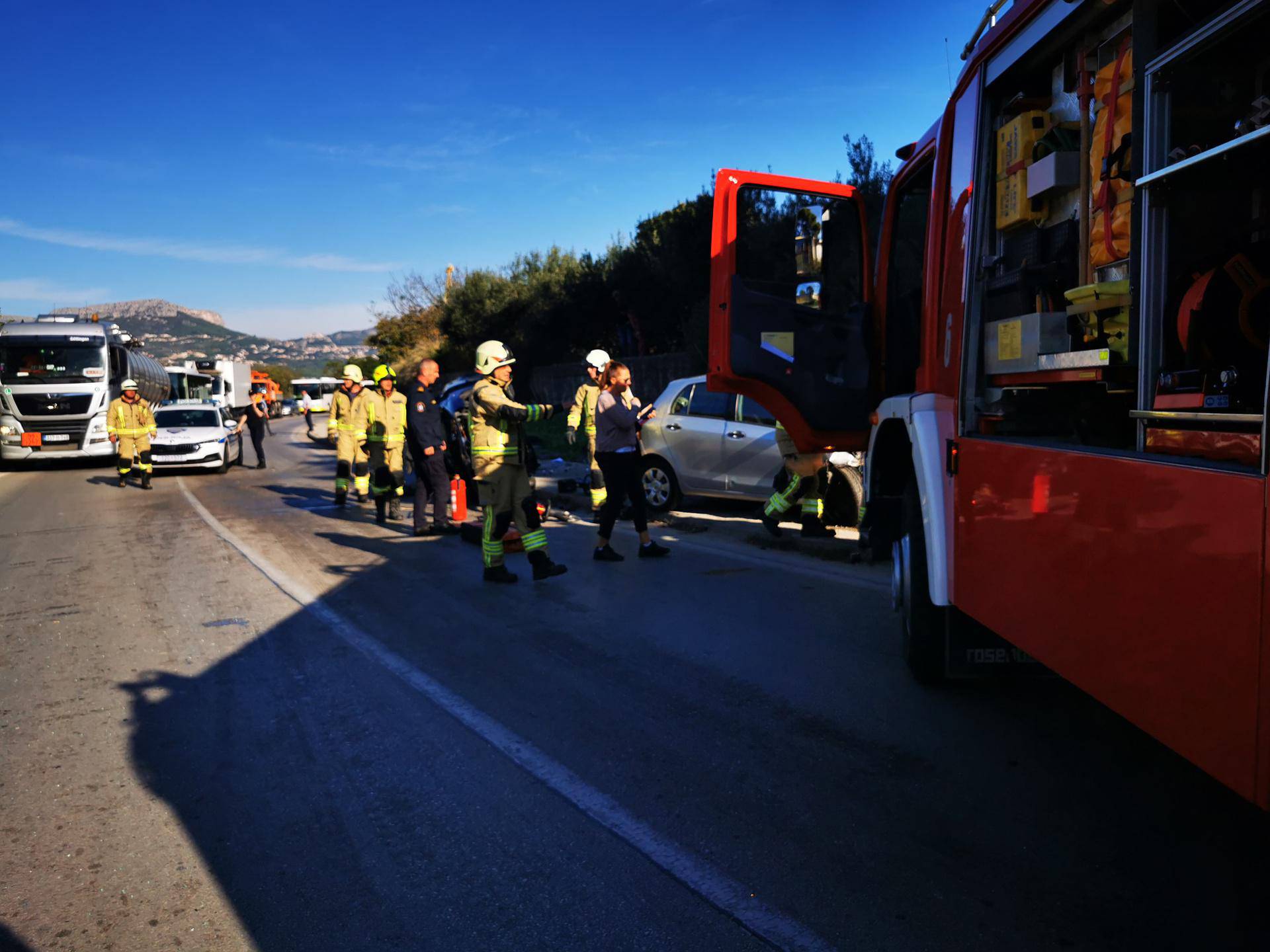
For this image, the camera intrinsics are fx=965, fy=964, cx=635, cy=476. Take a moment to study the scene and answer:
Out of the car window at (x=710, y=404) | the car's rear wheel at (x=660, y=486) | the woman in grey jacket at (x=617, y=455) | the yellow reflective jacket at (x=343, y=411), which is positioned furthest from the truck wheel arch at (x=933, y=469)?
the yellow reflective jacket at (x=343, y=411)

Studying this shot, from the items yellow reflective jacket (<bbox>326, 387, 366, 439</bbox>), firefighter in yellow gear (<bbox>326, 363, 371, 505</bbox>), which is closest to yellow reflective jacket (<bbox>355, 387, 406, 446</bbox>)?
yellow reflective jacket (<bbox>326, 387, 366, 439</bbox>)

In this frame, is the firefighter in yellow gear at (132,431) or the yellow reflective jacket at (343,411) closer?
the yellow reflective jacket at (343,411)

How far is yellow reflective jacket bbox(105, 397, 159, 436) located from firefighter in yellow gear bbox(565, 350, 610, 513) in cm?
956

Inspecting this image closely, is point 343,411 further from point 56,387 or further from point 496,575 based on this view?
point 56,387

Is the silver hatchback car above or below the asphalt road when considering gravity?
above

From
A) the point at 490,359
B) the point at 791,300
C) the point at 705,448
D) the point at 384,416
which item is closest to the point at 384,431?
the point at 384,416

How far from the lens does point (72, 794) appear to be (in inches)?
149

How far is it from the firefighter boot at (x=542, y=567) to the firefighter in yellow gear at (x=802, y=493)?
216 cm

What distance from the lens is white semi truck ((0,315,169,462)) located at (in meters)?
21.0

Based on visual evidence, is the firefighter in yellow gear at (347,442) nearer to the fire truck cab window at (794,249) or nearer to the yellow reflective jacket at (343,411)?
the yellow reflective jacket at (343,411)

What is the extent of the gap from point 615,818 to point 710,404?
768 centimetres

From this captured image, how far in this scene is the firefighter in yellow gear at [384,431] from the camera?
36.8 feet

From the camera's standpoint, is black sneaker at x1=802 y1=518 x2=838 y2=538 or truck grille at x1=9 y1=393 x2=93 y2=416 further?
truck grille at x1=9 y1=393 x2=93 y2=416

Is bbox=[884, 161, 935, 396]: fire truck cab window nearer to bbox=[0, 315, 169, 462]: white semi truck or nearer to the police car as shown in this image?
the police car
